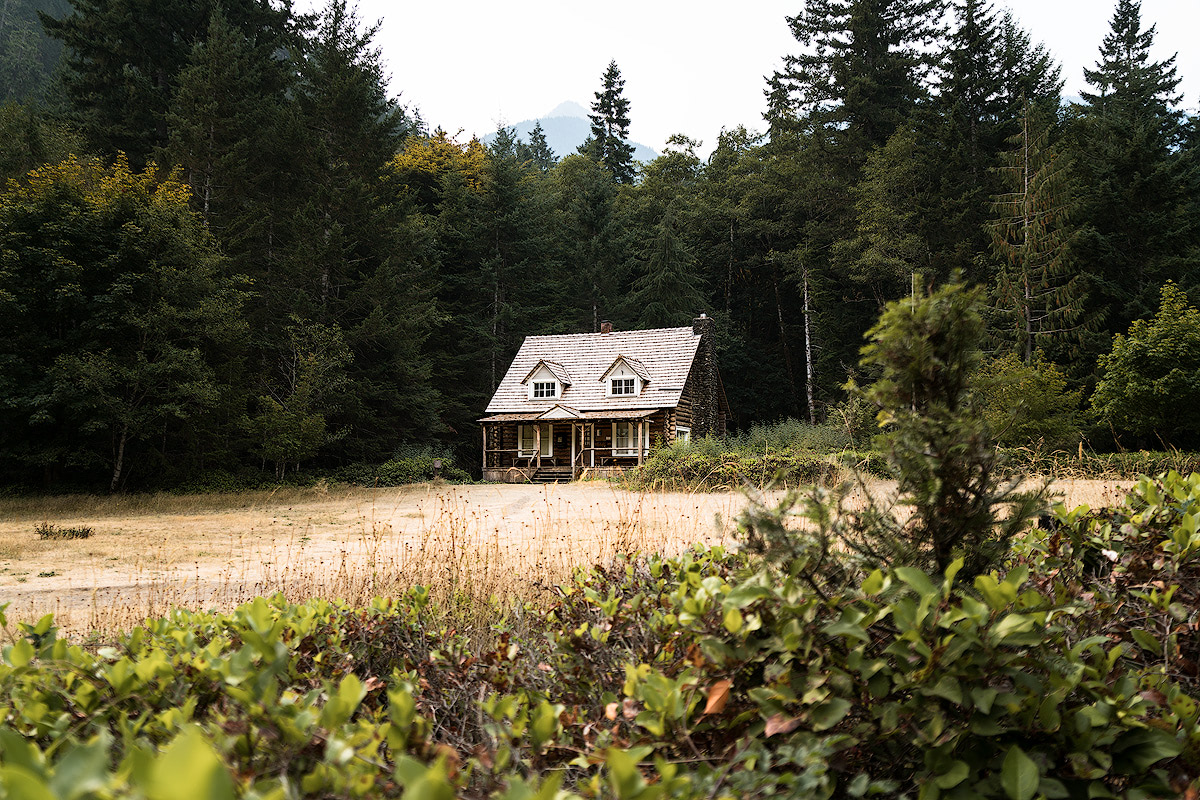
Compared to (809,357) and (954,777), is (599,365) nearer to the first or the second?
(809,357)

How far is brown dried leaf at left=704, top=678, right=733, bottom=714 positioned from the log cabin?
74.5 feet

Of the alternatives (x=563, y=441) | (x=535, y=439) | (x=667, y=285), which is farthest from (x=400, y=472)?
(x=667, y=285)

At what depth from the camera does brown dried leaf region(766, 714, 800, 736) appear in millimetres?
1391

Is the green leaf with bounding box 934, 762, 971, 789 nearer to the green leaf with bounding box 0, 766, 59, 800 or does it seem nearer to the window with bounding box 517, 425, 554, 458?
the green leaf with bounding box 0, 766, 59, 800

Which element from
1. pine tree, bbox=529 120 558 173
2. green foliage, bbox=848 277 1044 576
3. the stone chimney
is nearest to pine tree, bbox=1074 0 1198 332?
the stone chimney

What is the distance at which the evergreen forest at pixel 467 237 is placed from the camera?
52.5ft

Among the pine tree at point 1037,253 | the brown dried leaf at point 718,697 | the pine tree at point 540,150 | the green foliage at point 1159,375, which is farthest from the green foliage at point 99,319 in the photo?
the pine tree at point 540,150

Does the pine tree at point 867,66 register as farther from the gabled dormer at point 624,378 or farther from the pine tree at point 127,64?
the pine tree at point 127,64

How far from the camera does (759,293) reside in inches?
1473

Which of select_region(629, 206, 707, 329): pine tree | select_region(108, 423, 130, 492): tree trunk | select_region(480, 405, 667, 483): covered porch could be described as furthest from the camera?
select_region(629, 206, 707, 329): pine tree

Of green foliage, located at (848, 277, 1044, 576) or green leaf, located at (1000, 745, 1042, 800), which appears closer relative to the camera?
green leaf, located at (1000, 745, 1042, 800)

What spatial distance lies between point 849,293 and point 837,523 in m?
33.0

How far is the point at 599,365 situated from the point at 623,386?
1522 millimetres

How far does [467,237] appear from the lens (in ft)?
103
